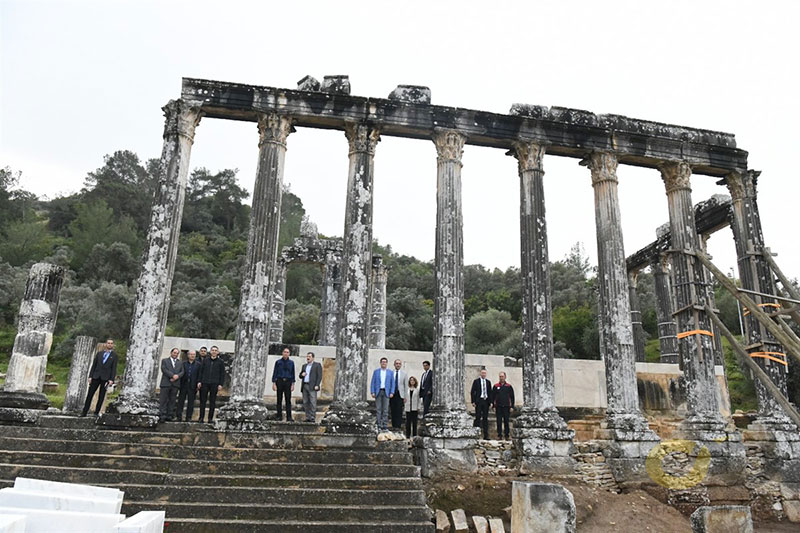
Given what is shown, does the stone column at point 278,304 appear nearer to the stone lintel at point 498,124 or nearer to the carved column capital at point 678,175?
the stone lintel at point 498,124

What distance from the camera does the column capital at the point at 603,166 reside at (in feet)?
42.3

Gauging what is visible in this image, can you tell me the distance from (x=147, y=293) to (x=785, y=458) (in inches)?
536

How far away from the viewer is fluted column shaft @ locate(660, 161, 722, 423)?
11781mm

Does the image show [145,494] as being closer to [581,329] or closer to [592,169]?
[592,169]

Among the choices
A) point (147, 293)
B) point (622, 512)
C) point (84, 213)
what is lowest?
point (622, 512)

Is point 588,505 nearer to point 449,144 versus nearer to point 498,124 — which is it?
point 449,144

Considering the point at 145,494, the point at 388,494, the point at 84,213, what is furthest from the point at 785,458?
the point at 84,213

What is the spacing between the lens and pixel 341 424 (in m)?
9.92

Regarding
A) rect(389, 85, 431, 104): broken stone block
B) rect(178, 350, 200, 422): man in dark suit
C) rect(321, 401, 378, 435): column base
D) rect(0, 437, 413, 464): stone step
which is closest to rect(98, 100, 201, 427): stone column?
rect(178, 350, 200, 422): man in dark suit

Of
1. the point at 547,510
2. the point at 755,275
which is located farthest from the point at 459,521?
the point at 755,275

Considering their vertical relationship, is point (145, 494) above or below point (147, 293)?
below

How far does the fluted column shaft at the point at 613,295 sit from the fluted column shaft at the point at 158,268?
9.29 m

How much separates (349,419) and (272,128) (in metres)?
6.33

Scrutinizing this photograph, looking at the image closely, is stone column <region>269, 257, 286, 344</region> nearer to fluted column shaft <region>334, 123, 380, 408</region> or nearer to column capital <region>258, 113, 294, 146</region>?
column capital <region>258, 113, 294, 146</region>
